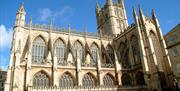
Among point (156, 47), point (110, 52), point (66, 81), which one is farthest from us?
point (110, 52)

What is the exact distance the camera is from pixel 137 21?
3303 centimetres

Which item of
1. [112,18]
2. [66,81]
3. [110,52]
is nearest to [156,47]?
[110,52]

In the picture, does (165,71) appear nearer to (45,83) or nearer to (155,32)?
(155,32)

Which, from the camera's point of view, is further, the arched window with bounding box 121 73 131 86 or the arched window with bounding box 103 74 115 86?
the arched window with bounding box 121 73 131 86

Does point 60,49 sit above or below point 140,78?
above

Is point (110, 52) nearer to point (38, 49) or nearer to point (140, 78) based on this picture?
point (140, 78)

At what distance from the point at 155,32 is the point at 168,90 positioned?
1157 centimetres

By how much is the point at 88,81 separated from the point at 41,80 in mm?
7852

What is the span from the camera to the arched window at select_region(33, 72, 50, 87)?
26.1 meters

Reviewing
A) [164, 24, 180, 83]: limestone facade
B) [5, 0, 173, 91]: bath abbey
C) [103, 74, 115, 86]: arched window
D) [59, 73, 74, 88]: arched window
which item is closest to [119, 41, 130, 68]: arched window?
[5, 0, 173, 91]: bath abbey

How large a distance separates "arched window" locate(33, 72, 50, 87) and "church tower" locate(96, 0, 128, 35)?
24.9m

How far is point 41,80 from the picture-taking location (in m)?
26.5

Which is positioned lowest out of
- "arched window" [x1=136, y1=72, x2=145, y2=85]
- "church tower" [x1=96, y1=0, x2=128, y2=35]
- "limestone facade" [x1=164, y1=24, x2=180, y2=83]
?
"arched window" [x1=136, y1=72, x2=145, y2=85]

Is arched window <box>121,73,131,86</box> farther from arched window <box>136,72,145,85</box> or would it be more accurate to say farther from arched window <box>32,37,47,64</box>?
Answer: arched window <box>32,37,47,64</box>
